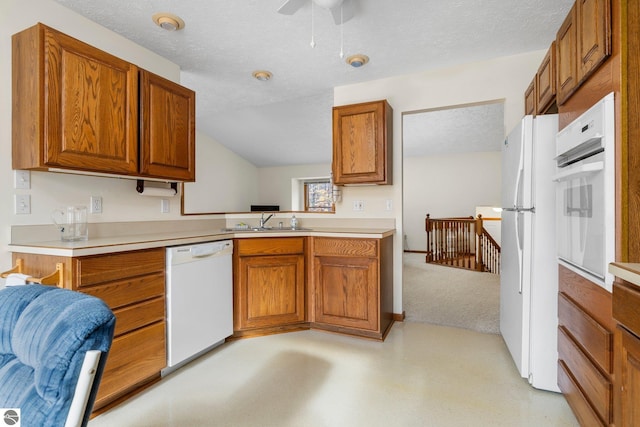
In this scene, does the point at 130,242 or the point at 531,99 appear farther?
the point at 531,99

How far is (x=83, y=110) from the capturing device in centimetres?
183

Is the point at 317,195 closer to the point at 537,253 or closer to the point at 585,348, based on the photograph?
the point at 537,253

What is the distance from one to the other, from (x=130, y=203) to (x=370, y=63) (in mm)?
2343

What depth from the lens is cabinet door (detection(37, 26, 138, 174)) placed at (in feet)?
5.56

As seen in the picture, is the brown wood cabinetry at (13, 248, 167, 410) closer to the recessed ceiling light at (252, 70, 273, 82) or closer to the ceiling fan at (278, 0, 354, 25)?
the ceiling fan at (278, 0, 354, 25)

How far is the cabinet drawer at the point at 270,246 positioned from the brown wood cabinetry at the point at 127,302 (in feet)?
2.40

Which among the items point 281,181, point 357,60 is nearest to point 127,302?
point 357,60

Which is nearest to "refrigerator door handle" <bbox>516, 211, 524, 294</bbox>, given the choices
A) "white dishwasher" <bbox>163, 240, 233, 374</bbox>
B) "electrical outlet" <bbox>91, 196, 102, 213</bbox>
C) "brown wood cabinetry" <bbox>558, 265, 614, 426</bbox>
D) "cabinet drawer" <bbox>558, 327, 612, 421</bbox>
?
"brown wood cabinetry" <bbox>558, 265, 614, 426</bbox>

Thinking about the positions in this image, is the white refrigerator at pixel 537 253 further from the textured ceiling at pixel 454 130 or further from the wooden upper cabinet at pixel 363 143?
the textured ceiling at pixel 454 130

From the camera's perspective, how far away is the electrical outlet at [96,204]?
219 cm

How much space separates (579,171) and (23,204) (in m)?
2.85

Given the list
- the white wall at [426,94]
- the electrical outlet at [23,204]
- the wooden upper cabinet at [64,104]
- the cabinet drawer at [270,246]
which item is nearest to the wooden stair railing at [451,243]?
the white wall at [426,94]

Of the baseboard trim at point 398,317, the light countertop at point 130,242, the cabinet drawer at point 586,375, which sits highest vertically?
the light countertop at point 130,242

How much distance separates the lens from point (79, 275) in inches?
62.4
